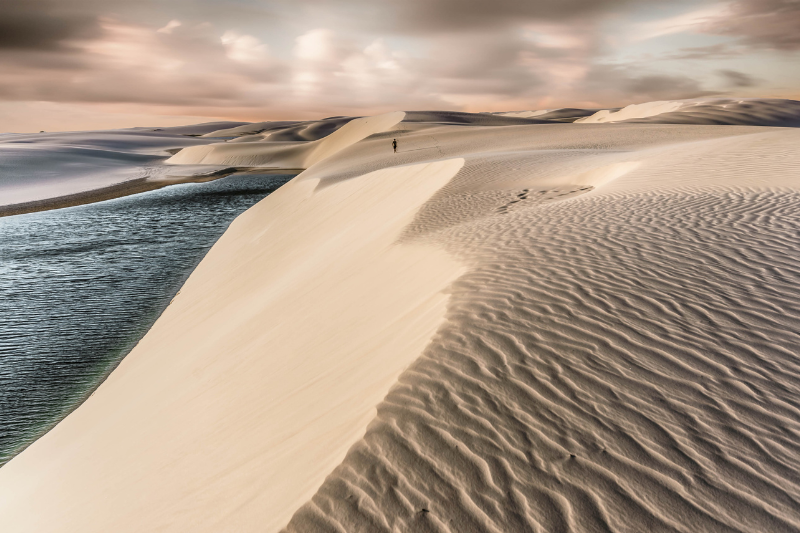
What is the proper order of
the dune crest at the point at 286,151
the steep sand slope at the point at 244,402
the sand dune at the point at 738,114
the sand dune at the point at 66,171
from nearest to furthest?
the steep sand slope at the point at 244,402 → the sand dune at the point at 66,171 → the sand dune at the point at 738,114 → the dune crest at the point at 286,151

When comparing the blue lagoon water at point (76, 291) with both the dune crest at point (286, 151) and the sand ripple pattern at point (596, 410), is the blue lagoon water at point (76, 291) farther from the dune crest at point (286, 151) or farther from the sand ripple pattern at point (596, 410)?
the dune crest at point (286, 151)

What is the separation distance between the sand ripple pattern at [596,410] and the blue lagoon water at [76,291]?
700 centimetres

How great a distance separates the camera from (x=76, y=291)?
1348 centimetres

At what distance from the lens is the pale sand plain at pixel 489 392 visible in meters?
2.41

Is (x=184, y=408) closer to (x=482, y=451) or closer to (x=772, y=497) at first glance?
(x=482, y=451)

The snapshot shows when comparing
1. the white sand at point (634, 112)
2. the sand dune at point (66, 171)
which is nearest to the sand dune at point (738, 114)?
the white sand at point (634, 112)

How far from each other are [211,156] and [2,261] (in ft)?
168

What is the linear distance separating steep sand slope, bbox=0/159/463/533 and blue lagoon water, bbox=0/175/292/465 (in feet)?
2.96

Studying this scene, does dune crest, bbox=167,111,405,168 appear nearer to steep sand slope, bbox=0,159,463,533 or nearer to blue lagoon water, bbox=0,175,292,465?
blue lagoon water, bbox=0,175,292,465

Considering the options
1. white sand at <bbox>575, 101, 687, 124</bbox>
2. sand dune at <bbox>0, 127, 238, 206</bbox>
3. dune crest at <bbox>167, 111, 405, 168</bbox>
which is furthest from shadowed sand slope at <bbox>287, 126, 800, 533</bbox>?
white sand at <bbox>575, 101, 687, 124</bbox>

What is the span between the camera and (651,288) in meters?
4.28

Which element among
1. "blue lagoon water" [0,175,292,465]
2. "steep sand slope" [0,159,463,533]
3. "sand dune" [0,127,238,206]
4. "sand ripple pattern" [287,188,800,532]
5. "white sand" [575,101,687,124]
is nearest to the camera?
"sand ripple pattern" [287,188,800,532]

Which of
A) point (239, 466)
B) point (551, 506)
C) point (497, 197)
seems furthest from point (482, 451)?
point (497, 197)

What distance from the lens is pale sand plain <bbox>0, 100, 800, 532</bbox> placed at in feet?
7.91
